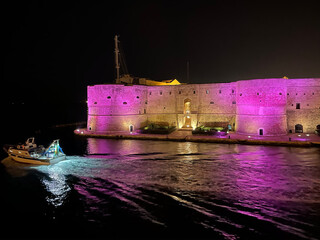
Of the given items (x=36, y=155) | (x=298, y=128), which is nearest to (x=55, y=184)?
(x=36, y=155)

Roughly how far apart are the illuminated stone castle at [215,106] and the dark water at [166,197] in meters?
5.88

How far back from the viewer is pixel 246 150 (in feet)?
53.9

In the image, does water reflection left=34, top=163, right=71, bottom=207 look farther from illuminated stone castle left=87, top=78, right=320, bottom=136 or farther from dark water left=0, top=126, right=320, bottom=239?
illuminated stone castle left=87, top=78, right=320, bottom=136

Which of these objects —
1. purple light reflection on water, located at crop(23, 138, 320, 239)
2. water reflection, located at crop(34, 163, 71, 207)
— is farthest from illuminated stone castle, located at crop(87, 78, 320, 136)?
water reflection, located at crop(34, 163, 71, 207)

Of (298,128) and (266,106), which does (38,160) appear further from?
(298,128)

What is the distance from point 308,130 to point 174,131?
12598mm

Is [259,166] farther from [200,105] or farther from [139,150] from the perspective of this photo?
[200,105]

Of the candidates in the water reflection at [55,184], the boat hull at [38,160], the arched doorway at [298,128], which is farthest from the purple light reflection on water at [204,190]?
the arched doorway at [298,128]

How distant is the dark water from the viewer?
7402mm

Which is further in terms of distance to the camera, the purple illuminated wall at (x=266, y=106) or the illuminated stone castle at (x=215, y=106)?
the illuminated stone castle at (x=215, y=106)

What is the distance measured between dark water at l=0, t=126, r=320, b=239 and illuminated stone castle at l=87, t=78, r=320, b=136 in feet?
19.3

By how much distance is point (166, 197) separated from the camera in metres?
9.34

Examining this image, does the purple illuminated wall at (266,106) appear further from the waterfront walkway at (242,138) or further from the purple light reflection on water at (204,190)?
the purple light reflection on water at (204,190)

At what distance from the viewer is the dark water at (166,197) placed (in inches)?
291
